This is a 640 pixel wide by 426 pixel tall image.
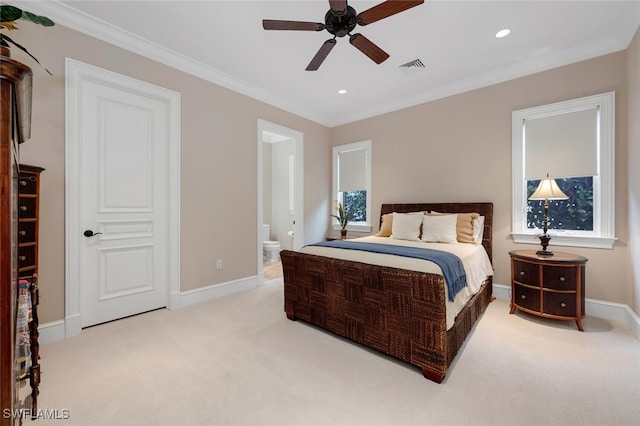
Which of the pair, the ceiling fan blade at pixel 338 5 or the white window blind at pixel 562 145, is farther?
the white window blind at pixel 562 145

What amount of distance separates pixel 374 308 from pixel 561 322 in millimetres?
2159

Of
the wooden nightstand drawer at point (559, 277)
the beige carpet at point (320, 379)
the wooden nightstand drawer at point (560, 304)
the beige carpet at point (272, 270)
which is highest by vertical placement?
the wooden nightstand drawer at point (559, 277)

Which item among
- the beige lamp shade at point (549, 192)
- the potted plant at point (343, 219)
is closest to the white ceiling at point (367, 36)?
the beige lamp shade at point (549, 192)

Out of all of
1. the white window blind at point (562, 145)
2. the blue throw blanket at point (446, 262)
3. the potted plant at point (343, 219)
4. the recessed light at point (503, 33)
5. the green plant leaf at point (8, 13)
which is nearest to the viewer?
the green plant leaf at point (8, 13)

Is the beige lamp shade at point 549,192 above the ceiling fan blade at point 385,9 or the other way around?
the other way around

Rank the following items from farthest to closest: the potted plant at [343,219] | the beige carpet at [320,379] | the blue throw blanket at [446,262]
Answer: the potted plant at [343,219] < the blue throw blanket at [446,262] < the beige carpet at [320,379]

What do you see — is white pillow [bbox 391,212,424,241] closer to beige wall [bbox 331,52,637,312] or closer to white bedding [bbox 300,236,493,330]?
white bedding [bbox 300,236,493,330]

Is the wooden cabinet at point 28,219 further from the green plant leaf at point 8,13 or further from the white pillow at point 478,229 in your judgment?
the white pillow at point 478,229

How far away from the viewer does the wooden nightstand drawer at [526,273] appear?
109 inches

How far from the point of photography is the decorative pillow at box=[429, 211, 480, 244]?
338cm

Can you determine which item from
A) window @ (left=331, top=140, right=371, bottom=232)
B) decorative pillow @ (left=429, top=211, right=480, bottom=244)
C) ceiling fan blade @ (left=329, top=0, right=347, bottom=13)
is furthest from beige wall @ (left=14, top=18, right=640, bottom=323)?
ceiling fan blade @ (left=329, top=0, right=347, bottom=13)

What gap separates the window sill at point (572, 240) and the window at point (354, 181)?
2210mm

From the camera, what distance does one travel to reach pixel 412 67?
11.3 feet

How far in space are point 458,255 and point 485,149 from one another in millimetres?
1857
